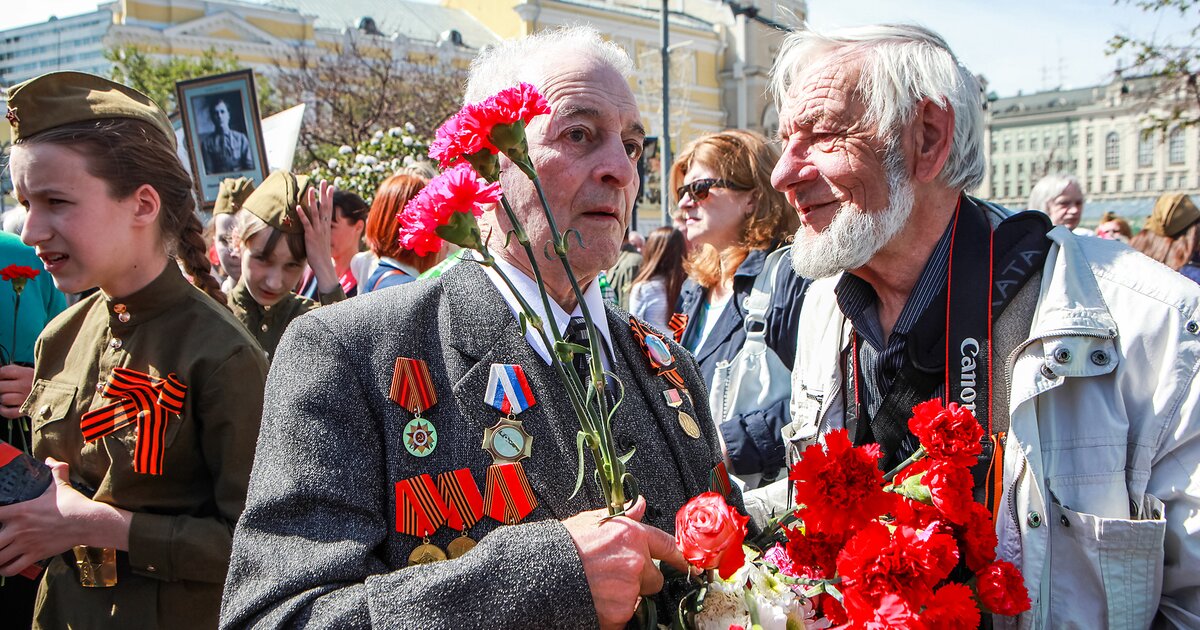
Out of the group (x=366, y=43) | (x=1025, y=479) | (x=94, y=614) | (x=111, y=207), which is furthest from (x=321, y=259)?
(x=366, y=43)

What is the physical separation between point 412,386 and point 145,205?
4.02ft

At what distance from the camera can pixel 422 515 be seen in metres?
1.56

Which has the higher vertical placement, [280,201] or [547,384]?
[280,201]

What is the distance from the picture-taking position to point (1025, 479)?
1833mm

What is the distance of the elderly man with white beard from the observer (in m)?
1.78

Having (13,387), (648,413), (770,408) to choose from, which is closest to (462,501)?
(648,413)

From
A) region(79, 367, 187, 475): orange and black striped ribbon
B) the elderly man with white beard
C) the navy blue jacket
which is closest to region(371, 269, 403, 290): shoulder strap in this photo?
the navy blue jacket

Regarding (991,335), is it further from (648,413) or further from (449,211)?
(449,211)

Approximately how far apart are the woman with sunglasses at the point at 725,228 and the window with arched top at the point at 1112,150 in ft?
214

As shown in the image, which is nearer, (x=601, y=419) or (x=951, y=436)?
(x=601, y=419)

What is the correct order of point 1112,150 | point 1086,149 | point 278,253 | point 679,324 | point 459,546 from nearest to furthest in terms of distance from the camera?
point 459,546
point 278,253
point 679,324
point 1112,150
point 1086,149

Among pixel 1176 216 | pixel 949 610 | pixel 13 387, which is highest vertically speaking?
pixel 1176 216

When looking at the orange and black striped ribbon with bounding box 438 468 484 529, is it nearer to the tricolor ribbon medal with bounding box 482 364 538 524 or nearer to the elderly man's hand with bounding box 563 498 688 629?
the tricolor ribbon medal with bounding box 482 364 538 524

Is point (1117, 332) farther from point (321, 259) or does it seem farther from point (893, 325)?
point (321, 259)
